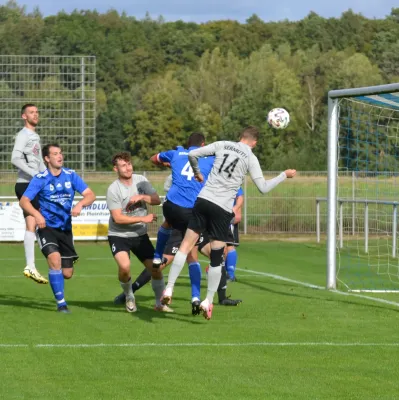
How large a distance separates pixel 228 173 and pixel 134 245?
1563 millimetres

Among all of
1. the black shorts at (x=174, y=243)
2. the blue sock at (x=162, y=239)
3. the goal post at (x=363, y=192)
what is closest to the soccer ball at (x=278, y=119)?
the goal post at (x=363, y=192)

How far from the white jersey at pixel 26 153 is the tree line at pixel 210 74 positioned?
4064cm

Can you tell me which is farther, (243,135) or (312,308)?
(312,308)

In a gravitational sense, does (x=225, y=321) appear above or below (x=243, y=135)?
below

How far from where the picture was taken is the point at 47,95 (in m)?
32.0

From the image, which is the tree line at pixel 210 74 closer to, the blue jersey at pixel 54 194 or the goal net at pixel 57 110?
the goal net at pixel 57 110

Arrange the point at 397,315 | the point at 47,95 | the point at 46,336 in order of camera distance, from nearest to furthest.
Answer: the point at 46,336, the point at 397,315, the point at 47,95

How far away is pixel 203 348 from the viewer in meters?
9.30

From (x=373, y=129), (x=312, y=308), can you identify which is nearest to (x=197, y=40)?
(x=373, y=129)

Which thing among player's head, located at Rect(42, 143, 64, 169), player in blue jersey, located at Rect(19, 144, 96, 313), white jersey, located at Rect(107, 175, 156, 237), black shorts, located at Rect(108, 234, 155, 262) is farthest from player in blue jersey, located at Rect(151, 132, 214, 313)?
player's head, located at Rect(42, 143, 64, 169)

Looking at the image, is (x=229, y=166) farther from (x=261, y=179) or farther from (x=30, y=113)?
(x=30, y=113)

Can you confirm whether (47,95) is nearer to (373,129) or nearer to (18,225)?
(18,225)

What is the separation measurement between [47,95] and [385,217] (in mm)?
12090

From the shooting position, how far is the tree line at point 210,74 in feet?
285
